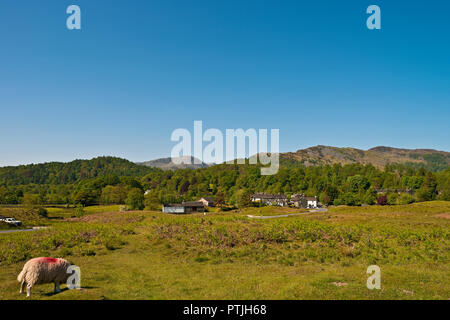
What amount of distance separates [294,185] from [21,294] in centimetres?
17685

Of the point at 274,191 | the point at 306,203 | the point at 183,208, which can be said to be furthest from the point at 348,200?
the point at 183,208

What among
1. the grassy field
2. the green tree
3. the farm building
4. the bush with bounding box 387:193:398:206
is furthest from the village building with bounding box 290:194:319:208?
the grassy field

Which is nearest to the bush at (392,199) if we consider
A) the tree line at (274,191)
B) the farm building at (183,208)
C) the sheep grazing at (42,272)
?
the tree line at (274,191)

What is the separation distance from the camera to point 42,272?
1349 cm

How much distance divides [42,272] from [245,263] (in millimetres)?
14782

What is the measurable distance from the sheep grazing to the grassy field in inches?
Answer: 31.3

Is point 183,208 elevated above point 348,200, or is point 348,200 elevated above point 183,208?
point 348,200

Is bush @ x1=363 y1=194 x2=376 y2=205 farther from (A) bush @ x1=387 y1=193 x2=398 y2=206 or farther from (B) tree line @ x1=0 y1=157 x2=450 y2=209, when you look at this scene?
(A) bush @ x1=387 y1=193 x2=398 y2=206

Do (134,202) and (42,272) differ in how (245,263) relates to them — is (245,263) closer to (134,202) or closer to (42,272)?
(42,272)

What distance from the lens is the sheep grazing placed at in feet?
43.8

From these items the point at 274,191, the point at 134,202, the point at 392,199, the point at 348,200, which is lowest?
the point at 348,200

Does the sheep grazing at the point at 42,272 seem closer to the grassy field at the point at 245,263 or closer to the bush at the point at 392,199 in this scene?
the grassy field at the point at 245,263

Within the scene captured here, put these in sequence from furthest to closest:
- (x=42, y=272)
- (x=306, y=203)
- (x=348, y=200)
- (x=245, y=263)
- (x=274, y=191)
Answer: (x=274, y=191) → (x=306, y=203) → (x=348, y=200) → (x=245, y=263) → (x=42, y=272)

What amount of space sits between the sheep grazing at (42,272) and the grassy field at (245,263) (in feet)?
2.60
